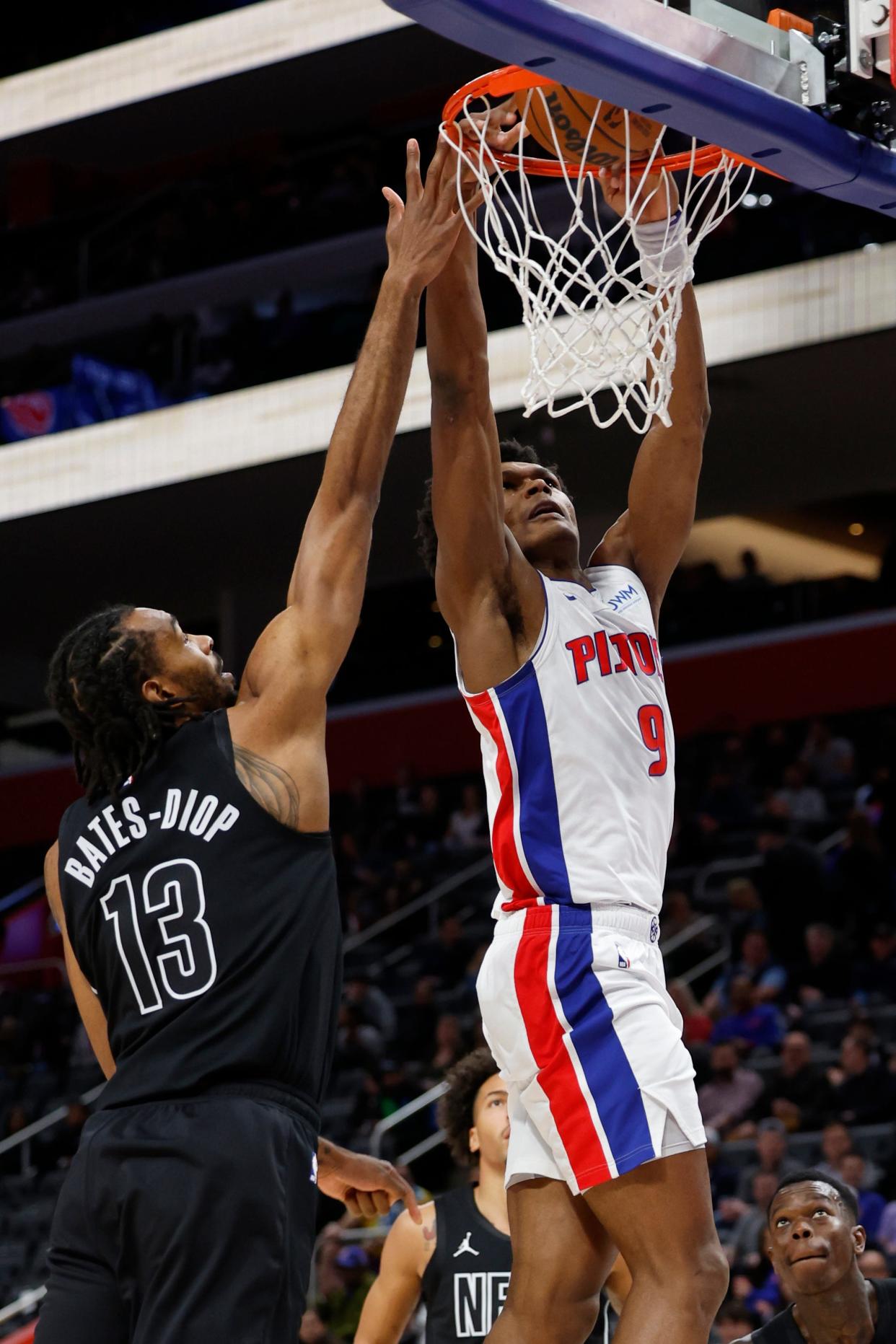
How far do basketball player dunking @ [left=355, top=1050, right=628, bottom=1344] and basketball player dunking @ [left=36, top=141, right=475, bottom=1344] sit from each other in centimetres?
228

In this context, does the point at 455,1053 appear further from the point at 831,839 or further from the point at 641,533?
the point at 641,533

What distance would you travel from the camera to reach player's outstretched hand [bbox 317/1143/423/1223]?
158 inches

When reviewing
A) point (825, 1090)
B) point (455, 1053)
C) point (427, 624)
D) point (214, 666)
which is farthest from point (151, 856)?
point (427, 624)

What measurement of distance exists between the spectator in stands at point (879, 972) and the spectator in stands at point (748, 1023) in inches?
28.0

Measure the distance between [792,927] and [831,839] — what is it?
1.62 m

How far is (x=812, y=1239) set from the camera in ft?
17.0

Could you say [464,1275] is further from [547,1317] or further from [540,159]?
[540,159]

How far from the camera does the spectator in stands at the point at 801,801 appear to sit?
14.7 metres

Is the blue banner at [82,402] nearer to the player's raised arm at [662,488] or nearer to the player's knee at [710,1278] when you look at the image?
the player's raised arm at [662,488]

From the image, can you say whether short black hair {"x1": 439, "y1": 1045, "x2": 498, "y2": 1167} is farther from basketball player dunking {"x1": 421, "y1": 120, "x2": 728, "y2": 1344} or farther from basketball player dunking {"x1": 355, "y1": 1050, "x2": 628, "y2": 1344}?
basketball player dunking {"x1": 421, "y1": 120, "x2": 728, "y2": 1344}

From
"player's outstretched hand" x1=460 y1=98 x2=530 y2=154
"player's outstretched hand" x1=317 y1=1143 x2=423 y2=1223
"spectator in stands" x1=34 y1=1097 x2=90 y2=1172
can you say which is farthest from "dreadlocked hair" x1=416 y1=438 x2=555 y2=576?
"spectator in stands" x1=34 y1=1097 x2=90 y2=1172

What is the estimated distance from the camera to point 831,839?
1462 centimetres

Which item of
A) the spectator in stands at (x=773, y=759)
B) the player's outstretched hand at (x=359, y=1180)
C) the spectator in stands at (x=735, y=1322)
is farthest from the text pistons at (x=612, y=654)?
the spectator in stands at (x=773, y=759)

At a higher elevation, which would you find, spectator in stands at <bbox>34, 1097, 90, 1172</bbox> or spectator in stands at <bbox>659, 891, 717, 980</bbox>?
spectator in stands at <bbox>659, 891, 717, 980</bbox>
